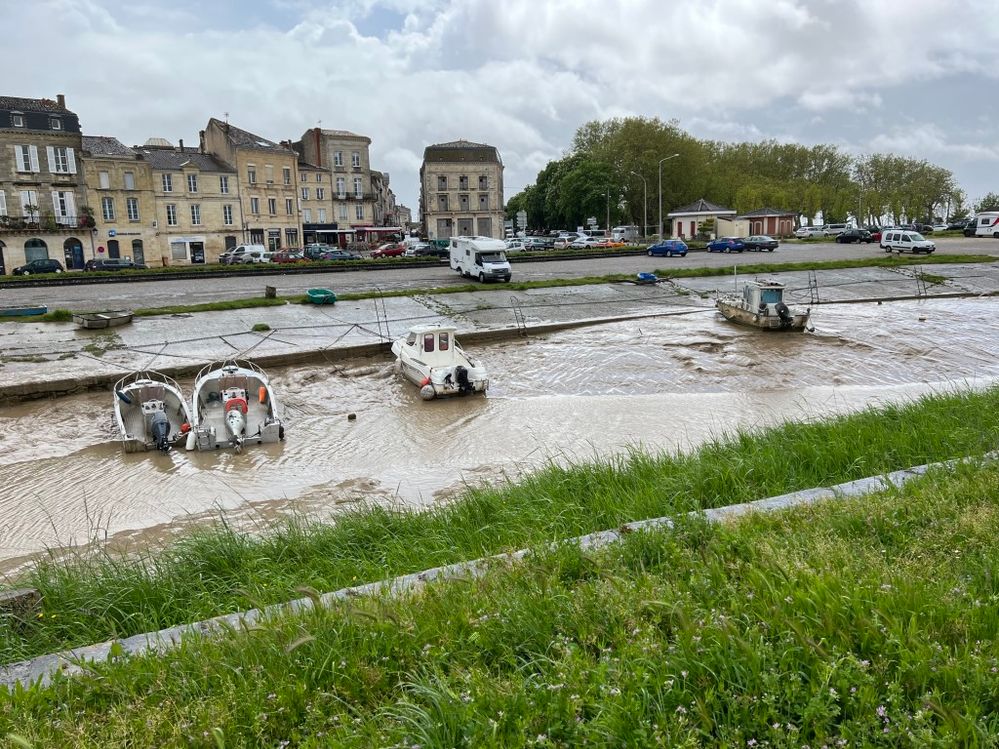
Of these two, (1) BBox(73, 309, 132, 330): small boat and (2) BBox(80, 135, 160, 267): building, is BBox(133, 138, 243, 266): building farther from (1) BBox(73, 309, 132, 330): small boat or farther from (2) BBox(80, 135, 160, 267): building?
(1) BBox(73, 309, 132, 330): small boat

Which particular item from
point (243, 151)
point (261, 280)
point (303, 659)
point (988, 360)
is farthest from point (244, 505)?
point (243, 151)

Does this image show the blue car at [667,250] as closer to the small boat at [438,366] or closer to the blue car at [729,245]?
the blue car at [729,245]

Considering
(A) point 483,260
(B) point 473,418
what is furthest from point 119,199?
(B) point 473,418

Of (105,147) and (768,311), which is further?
(105,147)

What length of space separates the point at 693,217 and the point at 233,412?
224 feet

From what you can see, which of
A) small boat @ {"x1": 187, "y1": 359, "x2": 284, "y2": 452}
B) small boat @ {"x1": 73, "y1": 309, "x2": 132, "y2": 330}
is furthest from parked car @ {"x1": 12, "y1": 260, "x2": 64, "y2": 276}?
small boat @ {"x1": 187, "y1": 359, "x2": 284, "y2": 452}

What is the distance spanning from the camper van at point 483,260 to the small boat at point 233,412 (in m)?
22.0

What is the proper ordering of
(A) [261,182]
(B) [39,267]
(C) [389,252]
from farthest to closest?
(A) [261,182] < (C) [389,252] < (B) [39,267]

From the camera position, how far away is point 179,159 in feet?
211

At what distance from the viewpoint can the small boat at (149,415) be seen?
1490cm

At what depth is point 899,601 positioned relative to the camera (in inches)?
145

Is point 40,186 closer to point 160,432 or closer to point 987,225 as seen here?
point 160,432

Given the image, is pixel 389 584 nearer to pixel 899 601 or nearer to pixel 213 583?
pixel 213 583

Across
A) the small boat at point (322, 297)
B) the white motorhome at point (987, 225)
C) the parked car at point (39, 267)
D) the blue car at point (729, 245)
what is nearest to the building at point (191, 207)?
the parked car at point (39, 267)
